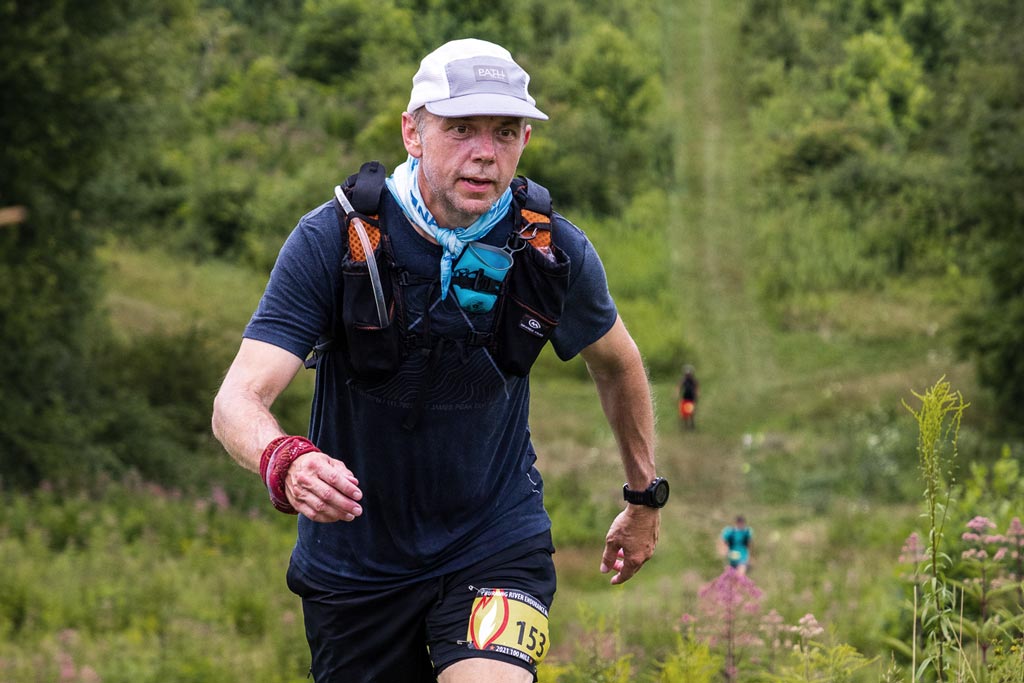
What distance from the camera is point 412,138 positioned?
13.9 feet

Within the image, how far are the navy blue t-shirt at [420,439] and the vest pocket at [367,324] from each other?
0.20 feet

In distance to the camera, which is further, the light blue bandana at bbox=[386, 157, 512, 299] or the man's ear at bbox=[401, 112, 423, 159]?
the man's ear at bbox=[401, 112, 423, 159]

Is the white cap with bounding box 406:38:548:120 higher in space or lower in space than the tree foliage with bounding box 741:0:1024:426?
lower

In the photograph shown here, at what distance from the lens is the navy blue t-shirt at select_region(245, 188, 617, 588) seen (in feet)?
13.4

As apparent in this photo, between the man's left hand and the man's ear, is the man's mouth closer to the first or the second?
the man's ear

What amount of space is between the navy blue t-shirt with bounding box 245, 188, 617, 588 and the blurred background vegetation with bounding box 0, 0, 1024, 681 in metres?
1.29

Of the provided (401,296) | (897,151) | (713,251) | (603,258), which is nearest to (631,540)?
(401,296)

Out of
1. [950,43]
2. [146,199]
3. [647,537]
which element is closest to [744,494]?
[146,199]

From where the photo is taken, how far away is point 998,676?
3965 mm

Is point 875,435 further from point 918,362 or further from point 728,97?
point 728,97

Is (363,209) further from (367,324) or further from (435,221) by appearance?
(367,324)

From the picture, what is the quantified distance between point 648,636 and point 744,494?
632 inches

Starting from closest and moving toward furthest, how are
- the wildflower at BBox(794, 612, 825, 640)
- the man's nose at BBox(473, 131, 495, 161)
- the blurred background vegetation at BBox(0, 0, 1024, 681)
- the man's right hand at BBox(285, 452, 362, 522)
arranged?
the man's right hand at BBox(285, 452, 362, 522), the man's nose at BBox(473, 131, 495, 161), the wildflower at BBox(794, 612, 825, 640), the blurred background vegetation at BBox(0, 0, 1024, 681)

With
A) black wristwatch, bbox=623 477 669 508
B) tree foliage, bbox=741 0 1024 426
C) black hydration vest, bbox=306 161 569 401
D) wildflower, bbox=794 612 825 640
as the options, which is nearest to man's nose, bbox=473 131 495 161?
black hydration vest, bbox=306 161 569 401
